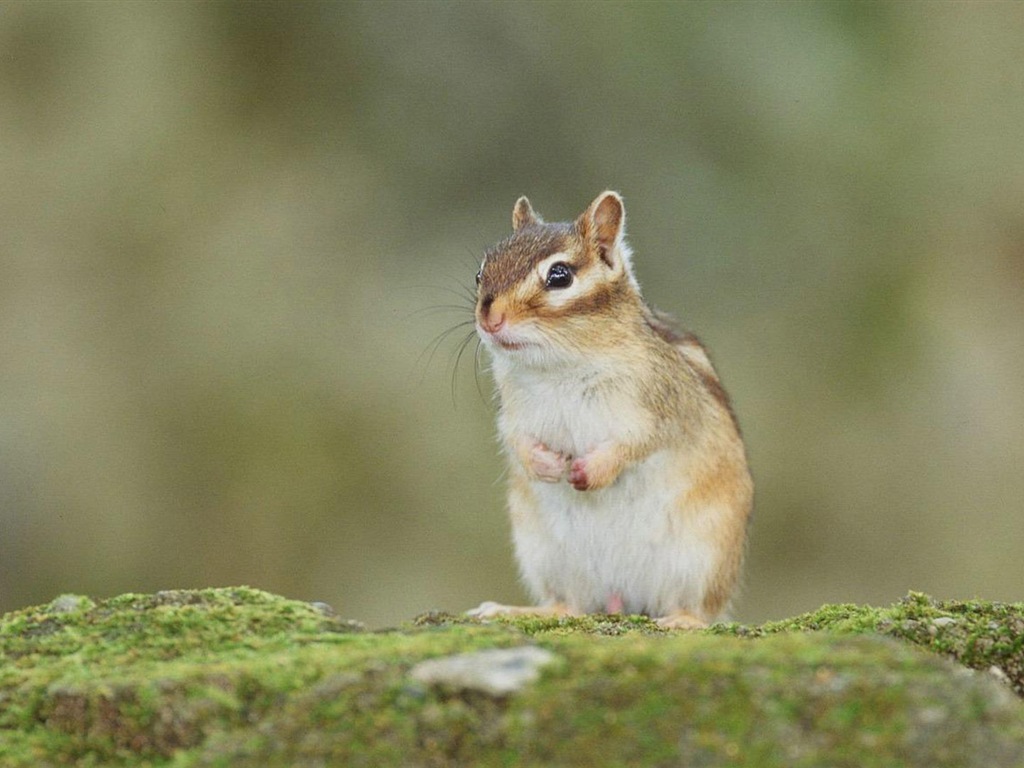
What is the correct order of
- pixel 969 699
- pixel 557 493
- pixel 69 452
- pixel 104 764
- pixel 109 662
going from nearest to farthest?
pixel 969 699 → pixel 104 764 → pixel 109 662 → pixel 557 493 → pixel 69 452

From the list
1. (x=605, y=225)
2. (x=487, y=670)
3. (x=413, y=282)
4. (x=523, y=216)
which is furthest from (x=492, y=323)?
(x=413, y=282)

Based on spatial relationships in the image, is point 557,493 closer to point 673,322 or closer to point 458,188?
point 673,322

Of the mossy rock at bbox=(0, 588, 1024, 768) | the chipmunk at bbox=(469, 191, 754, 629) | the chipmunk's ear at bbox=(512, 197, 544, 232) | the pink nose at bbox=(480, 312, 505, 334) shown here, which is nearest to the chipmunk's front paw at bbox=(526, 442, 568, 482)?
the chipmunk at bbox=(469, 191, 754, 629)

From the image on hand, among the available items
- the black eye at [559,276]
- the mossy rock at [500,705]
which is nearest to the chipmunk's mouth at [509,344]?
the black eye at [559,276]

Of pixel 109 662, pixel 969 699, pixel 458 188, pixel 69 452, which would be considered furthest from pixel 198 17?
pixel 969 699

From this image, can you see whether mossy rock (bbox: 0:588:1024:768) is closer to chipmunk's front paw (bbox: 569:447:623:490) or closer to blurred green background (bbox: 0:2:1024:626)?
chipmunk's front paw (bbox: 569:447:623:490)
